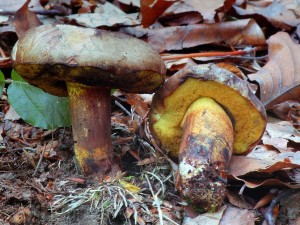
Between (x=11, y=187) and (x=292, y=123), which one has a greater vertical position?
(x=11, y=187)

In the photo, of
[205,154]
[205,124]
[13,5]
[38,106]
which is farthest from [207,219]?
[13,5]

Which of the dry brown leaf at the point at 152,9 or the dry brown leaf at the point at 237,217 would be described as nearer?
the dry brown leaf at the point at 237,217

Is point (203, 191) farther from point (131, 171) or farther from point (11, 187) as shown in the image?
point (11, 187)

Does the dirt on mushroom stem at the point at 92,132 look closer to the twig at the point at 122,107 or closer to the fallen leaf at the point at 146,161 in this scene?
the fallen leaf at the point at 146,161

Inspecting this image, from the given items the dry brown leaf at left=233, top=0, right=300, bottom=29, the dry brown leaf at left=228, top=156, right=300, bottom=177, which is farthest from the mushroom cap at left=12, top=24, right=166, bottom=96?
the dry brown leaf at left=233, top=0, right=300, bottom=29

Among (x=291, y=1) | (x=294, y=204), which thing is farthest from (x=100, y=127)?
(x=291, y=1)

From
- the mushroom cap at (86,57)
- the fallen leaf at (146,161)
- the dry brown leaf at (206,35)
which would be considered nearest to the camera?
the mushroom cap at (86,57)

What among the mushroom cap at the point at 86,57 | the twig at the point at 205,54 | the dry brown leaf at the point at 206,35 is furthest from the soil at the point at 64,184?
the dry brown leaf at the point at 206,35
